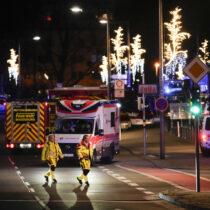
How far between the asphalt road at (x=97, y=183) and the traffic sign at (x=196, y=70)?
3.07 meters

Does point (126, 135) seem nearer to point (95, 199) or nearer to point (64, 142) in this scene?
point (64, 142)

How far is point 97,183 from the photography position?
71.7ft

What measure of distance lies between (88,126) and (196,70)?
1234cm

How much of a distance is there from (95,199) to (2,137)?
37111 millimetres

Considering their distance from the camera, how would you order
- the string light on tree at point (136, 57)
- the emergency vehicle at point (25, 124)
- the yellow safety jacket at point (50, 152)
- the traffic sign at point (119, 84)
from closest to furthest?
the yellow safety jacket at point (50, 152)
the emergency vehicle at point (25, 124)
the traffic sign at point (119, 84)
the string light on tree at point (136, 57)

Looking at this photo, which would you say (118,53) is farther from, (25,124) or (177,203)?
(177,203)

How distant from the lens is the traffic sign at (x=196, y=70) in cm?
1755

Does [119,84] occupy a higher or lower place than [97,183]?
higher

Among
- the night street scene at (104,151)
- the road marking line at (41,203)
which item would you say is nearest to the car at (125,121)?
the night street scene at (104,151)

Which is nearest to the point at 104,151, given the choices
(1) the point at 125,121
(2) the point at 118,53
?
(1) the point at 125,121

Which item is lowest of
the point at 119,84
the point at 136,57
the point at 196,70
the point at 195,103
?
the point at 195,103

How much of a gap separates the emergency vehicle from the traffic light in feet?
64.7

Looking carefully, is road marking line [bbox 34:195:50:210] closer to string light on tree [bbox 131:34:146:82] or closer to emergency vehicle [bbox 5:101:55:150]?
emergency vehicle [bbox 5:101:55:150]

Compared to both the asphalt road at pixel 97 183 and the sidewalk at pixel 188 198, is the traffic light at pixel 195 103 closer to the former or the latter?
the sidewalk at pixel 188 198
